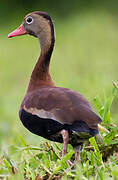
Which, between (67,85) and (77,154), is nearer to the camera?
(77,154)

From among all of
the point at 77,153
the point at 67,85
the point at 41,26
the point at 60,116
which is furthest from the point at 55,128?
the point at 67,85

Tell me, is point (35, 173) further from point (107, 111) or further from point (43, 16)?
point (43, 16)

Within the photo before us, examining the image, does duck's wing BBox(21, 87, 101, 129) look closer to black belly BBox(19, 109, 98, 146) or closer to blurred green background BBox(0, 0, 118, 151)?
black belly BBox(19, 109, 98, 146)

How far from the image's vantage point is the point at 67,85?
7.45 meters

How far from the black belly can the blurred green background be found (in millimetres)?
1897

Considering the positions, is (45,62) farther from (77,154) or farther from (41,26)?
(77,154)

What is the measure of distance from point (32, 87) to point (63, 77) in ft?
14.8

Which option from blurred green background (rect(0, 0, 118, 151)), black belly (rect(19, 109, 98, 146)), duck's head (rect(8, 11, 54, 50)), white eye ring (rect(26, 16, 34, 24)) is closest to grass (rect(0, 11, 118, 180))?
blurred green background (rect(0, 0, 118, 151))

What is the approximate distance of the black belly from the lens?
10.5 ft

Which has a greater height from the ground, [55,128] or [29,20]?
[29,20]

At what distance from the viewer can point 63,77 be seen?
8.27m

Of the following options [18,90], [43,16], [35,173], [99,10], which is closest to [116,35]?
[99,10]

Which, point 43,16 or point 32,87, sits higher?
point 43,16

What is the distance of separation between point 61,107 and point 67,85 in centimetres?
418
